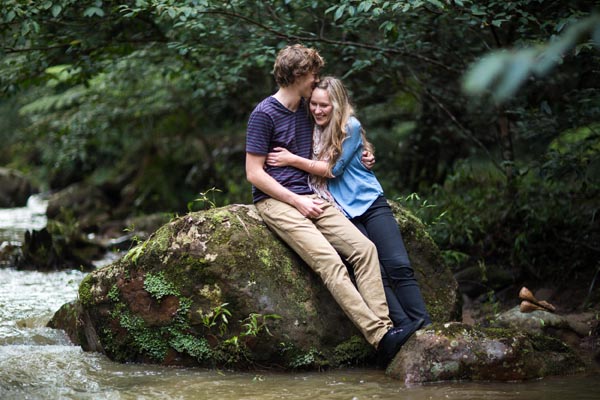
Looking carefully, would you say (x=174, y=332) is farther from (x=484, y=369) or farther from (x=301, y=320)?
(x=484, y=369)

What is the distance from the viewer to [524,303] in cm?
538

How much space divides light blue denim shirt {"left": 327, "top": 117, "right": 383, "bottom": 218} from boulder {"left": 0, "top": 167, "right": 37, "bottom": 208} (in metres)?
13.4

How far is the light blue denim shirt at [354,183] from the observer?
15.9 ft

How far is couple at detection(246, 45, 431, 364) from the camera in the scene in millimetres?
4652

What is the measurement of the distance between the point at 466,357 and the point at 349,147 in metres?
1.59

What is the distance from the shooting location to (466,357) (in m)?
4.30

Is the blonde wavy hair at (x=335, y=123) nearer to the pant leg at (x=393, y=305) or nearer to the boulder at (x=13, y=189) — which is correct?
the pant leg at (x=393, y=305)

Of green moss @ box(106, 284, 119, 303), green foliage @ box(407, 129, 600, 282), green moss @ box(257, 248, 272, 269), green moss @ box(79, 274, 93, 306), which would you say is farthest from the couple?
green foliage @ box(407, 129, 600, 282)

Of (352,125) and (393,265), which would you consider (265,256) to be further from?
(352,125)

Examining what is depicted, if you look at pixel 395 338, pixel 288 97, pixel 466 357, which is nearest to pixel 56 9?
pixel 288 97

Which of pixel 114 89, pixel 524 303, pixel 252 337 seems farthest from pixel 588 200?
pixel 114 89

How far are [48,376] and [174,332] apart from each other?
84 cm

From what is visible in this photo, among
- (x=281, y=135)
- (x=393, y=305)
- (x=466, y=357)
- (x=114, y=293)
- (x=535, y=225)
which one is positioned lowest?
(x=535, y=225)

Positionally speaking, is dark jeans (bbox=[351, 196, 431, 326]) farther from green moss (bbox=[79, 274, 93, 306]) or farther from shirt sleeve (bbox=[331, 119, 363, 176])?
green moss (bbox=[79, 274, 93, 306])
